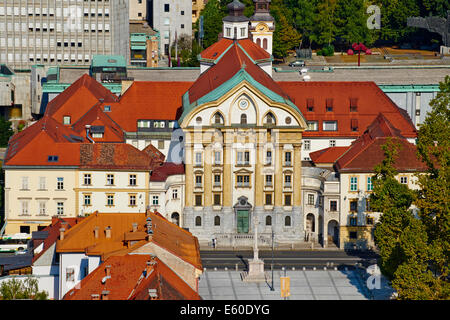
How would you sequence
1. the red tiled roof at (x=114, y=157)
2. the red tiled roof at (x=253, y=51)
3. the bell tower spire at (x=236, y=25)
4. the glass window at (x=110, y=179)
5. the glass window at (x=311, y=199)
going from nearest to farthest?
the red tiled roof at (x=114, y=157) → the glass window at (x=110, y=179) → the glass window at (x=311, y=199) → the red tiled roof at (x=253, y=51) → the bell tower spire at (x=236, y=25)

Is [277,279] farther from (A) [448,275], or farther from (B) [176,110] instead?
(B) [176,110]

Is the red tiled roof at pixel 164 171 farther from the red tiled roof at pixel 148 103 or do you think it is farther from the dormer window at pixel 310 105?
the dormer window at pixel 310 105

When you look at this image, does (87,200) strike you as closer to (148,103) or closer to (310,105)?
(148,103)

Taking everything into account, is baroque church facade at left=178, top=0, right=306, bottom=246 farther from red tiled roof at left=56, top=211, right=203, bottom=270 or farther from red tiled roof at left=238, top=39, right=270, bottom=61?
red tiled roof at left=56, top=211, right=203, bottom=270

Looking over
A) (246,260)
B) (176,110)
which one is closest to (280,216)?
(246,260)

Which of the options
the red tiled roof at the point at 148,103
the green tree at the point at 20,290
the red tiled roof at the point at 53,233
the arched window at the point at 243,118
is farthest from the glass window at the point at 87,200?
the green tree at the point at 20,290

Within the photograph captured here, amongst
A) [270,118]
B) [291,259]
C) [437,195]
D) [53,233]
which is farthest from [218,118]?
[437,195]
